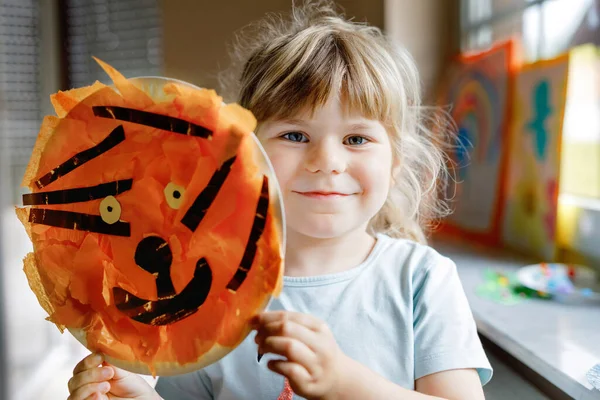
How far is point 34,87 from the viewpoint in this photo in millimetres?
2396

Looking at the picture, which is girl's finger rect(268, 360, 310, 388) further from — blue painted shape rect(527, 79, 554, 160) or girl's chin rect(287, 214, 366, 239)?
blue painted shape rect(527, 79, 554, 160)

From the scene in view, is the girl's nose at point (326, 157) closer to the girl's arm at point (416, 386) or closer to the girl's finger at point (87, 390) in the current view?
the girl's arm at point (416, 386)

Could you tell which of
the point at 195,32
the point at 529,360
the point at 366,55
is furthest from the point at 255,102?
the point at 195,32

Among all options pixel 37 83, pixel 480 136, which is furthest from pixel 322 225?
pixel 37 83

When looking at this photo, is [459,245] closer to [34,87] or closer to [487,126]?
[487,126]

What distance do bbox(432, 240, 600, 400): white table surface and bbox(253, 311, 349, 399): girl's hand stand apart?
1.19ft

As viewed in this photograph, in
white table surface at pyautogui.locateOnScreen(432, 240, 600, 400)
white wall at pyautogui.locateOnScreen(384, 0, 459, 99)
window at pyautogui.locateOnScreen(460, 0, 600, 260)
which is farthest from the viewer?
white wall at pyautogui.locateOnScreen(384, 0, 459, 99)

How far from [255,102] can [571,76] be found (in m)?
0.70

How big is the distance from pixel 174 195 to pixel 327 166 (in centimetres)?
18

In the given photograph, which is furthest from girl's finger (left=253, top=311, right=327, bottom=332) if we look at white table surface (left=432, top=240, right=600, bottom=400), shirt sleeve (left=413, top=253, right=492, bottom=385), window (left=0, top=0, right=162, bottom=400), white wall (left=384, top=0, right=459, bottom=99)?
window (left=0, top=0, right=162, bottom=400)

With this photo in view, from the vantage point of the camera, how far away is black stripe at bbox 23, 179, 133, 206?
516mm

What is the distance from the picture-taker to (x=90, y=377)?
55 cm

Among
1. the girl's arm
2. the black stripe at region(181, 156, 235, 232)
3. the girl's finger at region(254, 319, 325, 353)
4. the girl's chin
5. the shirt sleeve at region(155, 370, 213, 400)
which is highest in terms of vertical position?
the black stripe at region(181, 156, 235, 232)

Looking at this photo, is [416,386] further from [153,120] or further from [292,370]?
[153,120]
